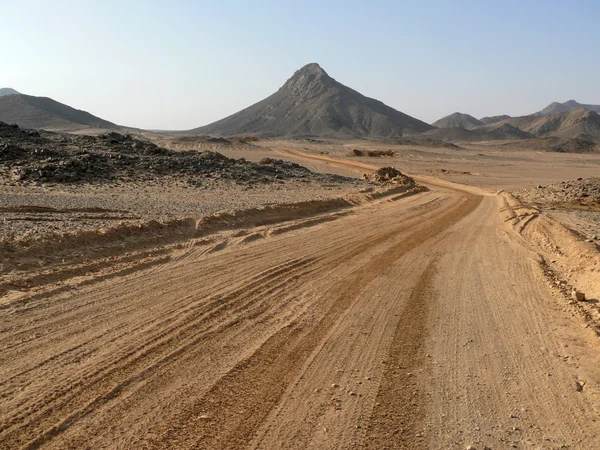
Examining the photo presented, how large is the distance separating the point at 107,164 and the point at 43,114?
106m

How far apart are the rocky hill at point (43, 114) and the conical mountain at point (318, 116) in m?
44.0

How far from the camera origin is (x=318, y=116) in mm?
166000

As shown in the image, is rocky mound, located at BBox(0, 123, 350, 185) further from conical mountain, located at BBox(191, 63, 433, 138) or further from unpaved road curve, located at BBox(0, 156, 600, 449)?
conical mountain, located at BBox(191, 63, 433, 138)

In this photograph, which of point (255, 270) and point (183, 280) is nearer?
point (183, 280)

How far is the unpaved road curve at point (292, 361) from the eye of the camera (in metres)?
4.52

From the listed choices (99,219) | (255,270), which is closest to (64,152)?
(99,219)

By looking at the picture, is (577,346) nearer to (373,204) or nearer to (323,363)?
(323,363)

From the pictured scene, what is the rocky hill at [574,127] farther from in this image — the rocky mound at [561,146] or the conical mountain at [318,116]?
the rocky mound at [561,146]

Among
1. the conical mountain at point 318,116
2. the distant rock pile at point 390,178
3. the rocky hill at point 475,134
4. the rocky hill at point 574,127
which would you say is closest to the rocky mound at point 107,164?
the distant rock pile at point 390,178

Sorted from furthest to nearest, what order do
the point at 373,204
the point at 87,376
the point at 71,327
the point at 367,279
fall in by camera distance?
1. the point at 373,204
2. the point at 367,279
3. the point at 71,327
4. the point at 87,376

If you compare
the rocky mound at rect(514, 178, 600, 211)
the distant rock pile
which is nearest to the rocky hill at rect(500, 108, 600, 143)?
the distant rock pile

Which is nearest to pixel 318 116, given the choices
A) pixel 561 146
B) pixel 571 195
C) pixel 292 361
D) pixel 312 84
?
pixel 312 84

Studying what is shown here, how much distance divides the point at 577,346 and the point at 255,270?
527 centimetres

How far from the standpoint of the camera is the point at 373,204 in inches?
881
